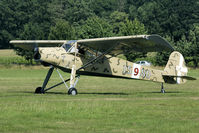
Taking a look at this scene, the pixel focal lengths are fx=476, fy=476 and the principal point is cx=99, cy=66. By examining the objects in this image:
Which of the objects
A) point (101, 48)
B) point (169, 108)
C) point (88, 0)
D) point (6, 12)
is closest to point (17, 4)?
point (6, 12)

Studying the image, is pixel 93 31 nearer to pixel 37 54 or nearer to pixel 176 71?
pixel 176 71

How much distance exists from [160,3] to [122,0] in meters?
44.1

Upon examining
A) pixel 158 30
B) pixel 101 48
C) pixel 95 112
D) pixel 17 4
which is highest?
pixel 17 4

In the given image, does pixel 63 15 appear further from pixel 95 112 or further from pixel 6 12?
pixel 95 112

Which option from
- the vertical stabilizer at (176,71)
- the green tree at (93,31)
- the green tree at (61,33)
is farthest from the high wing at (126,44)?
the green tree at (93,31)

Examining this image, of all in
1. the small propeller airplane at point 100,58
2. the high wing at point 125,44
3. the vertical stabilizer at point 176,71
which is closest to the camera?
the high wing at point 125,44

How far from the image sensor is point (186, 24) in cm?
11200

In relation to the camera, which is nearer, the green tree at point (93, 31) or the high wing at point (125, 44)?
the high wing at point (125, 44)

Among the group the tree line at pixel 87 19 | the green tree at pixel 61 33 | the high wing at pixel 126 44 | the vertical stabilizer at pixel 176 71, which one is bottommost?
the vertical stabilizer at pixel 176 71

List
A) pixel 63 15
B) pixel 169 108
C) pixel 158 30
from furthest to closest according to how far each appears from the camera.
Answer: pixel 63 15 → pixel 158 30 → pixel 169 108

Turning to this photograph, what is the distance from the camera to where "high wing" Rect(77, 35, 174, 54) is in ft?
66.7

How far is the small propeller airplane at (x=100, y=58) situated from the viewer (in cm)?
2083

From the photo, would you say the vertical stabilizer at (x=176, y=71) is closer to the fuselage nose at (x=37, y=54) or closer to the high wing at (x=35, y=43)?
the high wing at (x=35, y=43)

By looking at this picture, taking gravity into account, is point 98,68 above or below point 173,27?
below
